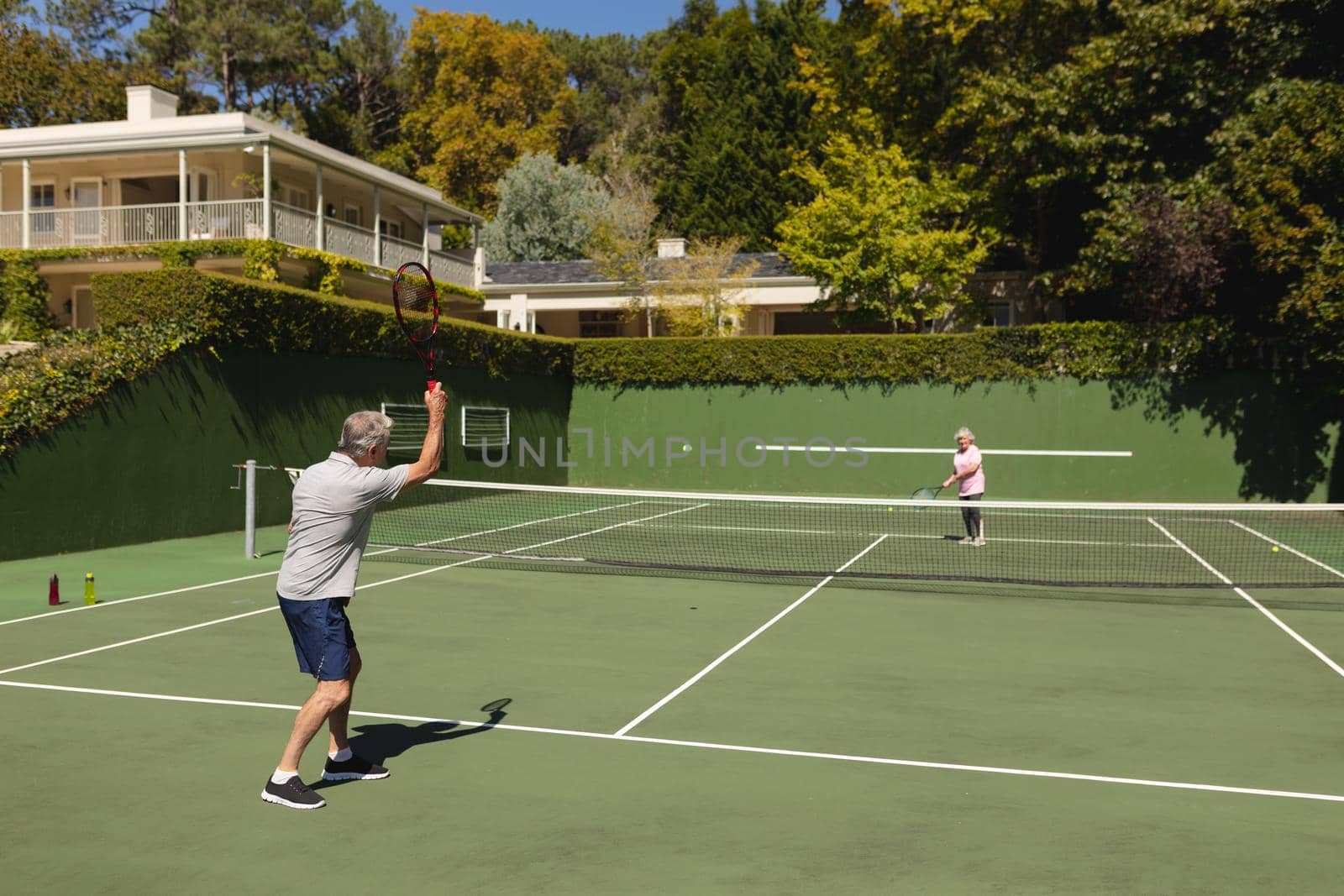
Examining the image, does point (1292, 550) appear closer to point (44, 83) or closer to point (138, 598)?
point (138, 598)

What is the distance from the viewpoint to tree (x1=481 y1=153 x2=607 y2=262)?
4878 cm

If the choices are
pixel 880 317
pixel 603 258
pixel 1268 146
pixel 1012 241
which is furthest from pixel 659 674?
pixel 603 258

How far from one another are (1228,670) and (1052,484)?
57.7ft

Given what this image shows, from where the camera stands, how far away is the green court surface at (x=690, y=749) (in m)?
4.68

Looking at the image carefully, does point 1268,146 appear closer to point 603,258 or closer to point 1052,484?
point 1052,484

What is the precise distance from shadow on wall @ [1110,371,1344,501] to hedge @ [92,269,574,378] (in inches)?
579

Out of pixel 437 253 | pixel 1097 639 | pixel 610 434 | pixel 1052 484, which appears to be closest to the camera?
pixel 1097 639

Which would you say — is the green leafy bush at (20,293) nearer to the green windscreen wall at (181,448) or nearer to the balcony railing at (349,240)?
the balcony railing at (349,240)

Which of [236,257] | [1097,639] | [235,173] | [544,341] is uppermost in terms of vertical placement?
[235,173]

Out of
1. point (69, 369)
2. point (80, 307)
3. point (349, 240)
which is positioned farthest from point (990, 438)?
point (80, 307)

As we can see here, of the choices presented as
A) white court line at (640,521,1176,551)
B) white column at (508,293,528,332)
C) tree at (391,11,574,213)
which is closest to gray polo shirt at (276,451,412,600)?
white court line at (640,521,1176,551)

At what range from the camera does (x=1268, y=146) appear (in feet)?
69.6

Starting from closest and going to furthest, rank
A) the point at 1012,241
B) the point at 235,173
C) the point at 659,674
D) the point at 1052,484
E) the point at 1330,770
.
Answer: the point at 1330,770 → the point at 659,674 → the point at 1052,484 → the point at 235,173 → the point at 1012,241

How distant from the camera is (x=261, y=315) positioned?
700 inches
